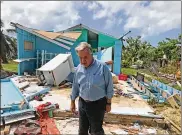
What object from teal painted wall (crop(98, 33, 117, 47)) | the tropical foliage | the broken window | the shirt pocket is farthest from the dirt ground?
the tropical foliage

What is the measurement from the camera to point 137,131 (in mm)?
4969

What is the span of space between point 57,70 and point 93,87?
734 centimetres

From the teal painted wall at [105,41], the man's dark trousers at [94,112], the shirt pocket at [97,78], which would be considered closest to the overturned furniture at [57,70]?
the teal painted wall at [105,41]

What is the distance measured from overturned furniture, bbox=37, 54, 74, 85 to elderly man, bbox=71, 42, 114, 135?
690 cm

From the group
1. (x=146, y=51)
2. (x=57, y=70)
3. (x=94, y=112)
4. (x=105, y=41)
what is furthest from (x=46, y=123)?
(x=146, y=51)

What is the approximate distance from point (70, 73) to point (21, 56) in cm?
479

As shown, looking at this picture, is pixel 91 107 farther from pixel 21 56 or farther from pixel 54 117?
pixel 21 56

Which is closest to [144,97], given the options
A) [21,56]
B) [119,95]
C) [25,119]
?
[119,95]

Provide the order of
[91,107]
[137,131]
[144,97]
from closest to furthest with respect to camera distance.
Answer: [91,107]
[137,131]
[144,97]

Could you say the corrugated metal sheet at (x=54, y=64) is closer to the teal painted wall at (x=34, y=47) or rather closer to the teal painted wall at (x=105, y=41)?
the teal painted wall at (x=34, y=47)

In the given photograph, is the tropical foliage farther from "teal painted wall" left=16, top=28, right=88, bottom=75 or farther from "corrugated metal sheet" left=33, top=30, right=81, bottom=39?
"teal painted wall" left=16, top=28, right=88, bottom=75

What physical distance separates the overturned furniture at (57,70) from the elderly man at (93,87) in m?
6.90

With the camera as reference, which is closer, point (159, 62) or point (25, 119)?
point (25, 119)

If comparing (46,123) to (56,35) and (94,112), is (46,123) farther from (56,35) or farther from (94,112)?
(56,35)
